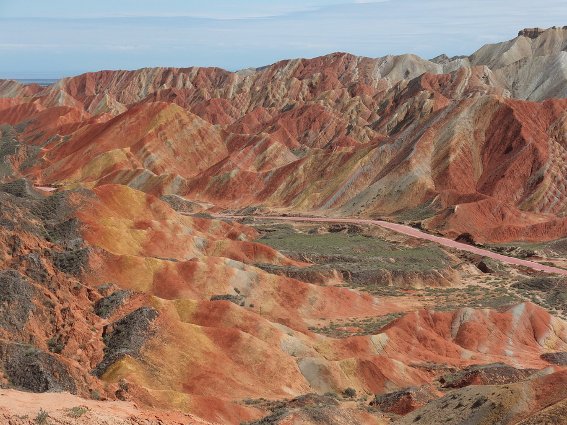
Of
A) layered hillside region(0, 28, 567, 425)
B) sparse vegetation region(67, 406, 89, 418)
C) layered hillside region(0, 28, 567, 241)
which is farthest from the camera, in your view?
layered hillside region(0, 28, 567, 241)

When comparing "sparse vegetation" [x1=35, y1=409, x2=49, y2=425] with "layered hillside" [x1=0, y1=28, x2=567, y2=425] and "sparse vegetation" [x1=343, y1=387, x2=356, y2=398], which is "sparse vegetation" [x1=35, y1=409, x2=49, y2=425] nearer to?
"layered hillside" [x1=0, y1=28, x2=567, y2=425]

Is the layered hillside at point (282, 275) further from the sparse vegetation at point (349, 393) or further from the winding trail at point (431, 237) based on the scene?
the winding trail at point (431, 237)

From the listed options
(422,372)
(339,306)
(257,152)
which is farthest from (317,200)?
(422,372)

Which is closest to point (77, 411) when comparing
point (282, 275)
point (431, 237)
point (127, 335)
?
point (127, 335)

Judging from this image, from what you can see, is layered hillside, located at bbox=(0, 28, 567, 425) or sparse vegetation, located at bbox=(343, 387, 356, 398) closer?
layered hillside, located at bbox=(0, 28, 567, 425)

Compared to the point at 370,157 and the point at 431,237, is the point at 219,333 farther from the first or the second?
the point at 370,157

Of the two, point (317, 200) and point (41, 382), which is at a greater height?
point (41, 382)

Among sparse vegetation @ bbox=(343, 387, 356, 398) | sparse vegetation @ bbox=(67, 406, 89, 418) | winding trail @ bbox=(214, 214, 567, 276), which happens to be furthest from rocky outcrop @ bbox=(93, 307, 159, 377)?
winding trail @ bbox=(214, 214, 567, 276)

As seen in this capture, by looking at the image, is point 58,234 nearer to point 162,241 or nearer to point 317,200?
point 162,241

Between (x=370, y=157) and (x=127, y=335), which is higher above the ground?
(x=370, y=157)

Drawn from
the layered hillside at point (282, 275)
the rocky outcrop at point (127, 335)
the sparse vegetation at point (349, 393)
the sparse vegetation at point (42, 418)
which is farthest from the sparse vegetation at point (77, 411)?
the sparse vegetation at point (349, 393)

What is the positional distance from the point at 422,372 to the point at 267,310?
16300 mm

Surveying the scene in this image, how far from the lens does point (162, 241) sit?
68125mm

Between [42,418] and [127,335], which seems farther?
[127,335]
